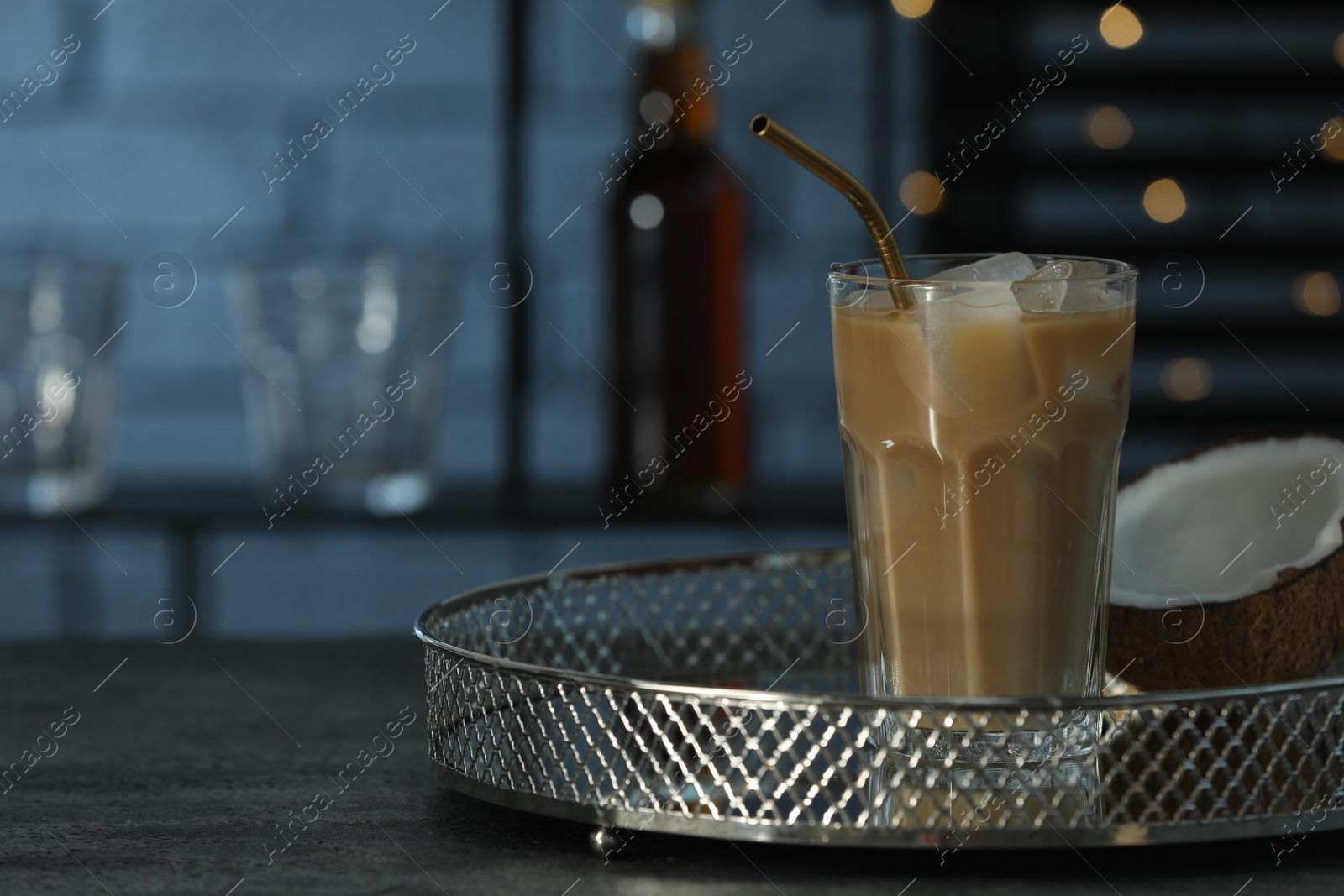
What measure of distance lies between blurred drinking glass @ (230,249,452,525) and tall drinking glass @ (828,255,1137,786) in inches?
24.0

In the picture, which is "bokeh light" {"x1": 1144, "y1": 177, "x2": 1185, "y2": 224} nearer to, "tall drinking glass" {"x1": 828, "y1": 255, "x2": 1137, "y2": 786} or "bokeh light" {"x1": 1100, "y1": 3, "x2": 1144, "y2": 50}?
"bokeh light" {"x1": 1100, "y1": 3, "x2": 1144, "y2": 50}

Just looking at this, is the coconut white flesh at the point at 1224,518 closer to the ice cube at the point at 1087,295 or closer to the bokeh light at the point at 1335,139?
the ice cube at the point at 1087,295

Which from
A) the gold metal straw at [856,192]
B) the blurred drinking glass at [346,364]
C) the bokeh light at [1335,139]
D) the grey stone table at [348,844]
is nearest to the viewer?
the grey stone table at [348,844]

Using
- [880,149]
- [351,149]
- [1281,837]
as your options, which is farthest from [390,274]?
[1281,837]

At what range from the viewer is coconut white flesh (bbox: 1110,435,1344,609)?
1.98 ft

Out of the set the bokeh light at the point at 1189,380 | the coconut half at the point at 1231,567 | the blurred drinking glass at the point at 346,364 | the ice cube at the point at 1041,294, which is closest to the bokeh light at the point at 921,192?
the bokeh light at the point at 1189,380

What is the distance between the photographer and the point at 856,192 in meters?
0.56

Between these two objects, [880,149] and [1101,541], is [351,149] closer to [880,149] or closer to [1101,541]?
[880,149]

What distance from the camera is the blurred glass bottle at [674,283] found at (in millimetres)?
1142

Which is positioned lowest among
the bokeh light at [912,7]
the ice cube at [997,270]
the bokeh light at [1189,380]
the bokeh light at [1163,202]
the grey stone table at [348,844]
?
the bokeh light at [1189,380]

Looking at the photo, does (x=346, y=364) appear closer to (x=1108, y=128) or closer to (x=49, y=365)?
(x=49, y=365)

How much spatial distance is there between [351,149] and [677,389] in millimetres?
528

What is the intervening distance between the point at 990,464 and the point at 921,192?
0.98m

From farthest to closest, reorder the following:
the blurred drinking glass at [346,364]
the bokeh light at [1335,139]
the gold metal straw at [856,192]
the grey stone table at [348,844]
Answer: the bokeh light at [1335,139] < the blurred drinking glass at [346,364] < the gold metal straw at [856,192] < the grey stone table at [348,844]
